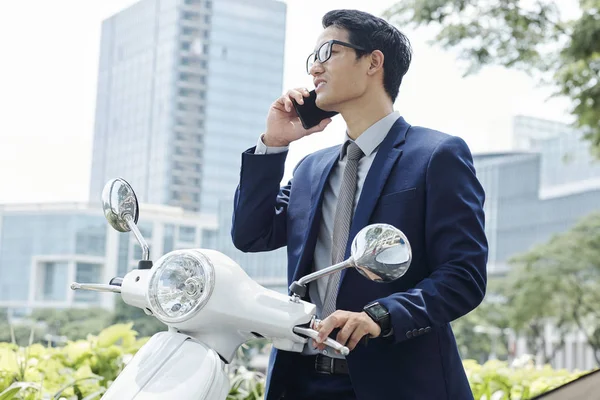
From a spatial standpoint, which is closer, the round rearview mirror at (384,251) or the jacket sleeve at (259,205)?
the round rearview mirror at (384,251)

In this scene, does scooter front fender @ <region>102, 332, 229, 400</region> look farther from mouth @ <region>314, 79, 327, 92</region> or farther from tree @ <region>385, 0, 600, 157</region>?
tree @ <region>385, 0, 600, 157</region>

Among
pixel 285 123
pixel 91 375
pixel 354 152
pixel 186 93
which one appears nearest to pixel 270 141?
pixel 285 123

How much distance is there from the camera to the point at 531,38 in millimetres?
7211

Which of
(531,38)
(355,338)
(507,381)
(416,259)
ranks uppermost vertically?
(531,38)

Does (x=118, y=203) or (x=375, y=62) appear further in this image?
(x=375, y=62)

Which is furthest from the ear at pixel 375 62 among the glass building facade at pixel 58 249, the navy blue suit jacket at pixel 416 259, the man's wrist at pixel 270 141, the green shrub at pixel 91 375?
the glass building facade at pixel 58 249

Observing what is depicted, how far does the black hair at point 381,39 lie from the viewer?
152cm

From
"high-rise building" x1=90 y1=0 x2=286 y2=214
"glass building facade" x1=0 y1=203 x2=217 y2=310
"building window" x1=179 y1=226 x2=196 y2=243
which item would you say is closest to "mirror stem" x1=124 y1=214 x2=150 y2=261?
"building window" x1=179 y1=226 x2=196 y2=243

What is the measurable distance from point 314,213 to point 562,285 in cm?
2339

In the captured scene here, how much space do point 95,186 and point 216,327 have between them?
15.6m

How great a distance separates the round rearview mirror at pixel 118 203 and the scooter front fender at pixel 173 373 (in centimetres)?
23

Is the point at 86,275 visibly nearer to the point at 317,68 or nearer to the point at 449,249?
the point at 317,68

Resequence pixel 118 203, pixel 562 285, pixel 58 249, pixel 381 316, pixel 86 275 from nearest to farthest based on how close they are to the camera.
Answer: pixel 381 316, pixel 118 203, pixel 58 249, pixel 86 275, pixel 562 285

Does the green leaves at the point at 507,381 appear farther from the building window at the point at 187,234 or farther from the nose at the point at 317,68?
the building window at the point at 187,234
